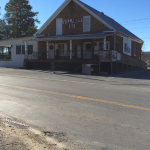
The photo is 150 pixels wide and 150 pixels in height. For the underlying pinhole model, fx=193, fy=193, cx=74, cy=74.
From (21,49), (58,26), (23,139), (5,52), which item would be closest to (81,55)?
(58,26)

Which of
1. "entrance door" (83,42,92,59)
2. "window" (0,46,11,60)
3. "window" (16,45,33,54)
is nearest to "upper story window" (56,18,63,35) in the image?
"entrance door" (83,42,92,59)

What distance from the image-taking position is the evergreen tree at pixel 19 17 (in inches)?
1800

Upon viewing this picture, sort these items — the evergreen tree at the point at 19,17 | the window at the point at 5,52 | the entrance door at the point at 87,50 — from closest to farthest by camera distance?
the entrance door at the point at 87,50 < the window at the point at 5,52 < the evergreen tree at the point at 19,17

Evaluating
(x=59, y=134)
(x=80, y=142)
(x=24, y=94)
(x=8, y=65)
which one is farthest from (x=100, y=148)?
(x=8, y=65)

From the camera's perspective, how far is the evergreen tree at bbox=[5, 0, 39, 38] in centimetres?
4572

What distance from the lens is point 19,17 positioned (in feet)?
150

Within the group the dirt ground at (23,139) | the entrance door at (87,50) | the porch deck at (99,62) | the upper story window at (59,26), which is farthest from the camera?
the upper story window at (59,26)

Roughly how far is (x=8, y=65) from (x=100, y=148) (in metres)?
28.6

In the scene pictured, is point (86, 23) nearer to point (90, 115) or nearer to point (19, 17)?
point (90, 115)

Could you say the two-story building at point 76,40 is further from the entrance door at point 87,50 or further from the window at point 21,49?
the window at point 21,49

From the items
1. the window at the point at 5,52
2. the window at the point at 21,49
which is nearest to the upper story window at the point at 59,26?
the window at the point at 21,49

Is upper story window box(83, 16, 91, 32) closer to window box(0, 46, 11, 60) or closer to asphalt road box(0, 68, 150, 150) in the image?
window box(0, 46, 11, 60)

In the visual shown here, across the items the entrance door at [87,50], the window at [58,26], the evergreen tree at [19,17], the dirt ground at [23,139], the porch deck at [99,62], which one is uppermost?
the evergreen tree at [19,17]

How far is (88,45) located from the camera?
24.4 meters
